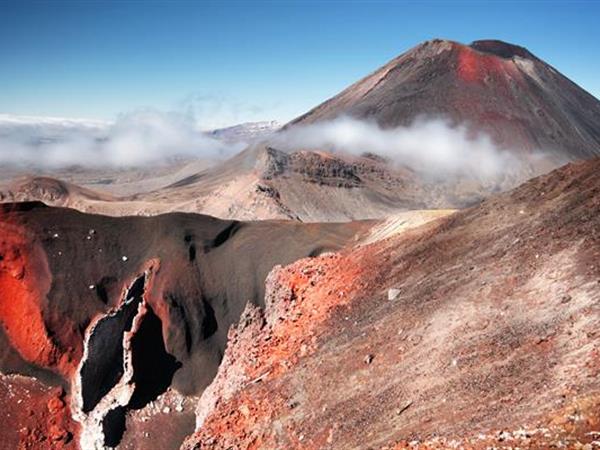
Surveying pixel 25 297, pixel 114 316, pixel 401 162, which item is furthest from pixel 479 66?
pixel 25 297

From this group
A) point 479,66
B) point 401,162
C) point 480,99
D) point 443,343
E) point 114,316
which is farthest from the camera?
point 479,66

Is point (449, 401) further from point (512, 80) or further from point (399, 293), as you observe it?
point (512, 80)

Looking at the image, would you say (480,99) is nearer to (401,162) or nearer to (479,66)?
(479,66)

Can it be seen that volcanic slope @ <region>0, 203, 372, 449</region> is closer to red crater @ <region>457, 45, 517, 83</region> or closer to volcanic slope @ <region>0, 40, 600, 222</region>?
volcanic slope @ <region>0, 40, 600, 222</region>

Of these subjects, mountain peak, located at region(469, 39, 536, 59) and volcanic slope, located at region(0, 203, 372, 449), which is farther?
mountain peak, located at region(469, 39, 536, 59)

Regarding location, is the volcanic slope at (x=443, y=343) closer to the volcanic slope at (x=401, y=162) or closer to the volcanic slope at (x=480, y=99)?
the volcanic slope at (x=401, y=162)

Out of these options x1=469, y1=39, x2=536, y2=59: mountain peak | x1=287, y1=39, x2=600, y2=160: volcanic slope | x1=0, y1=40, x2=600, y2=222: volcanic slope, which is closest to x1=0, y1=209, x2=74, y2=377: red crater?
x1=0, y1=40, x2=600, y2=222: volcanic slope
